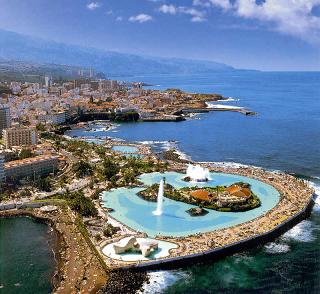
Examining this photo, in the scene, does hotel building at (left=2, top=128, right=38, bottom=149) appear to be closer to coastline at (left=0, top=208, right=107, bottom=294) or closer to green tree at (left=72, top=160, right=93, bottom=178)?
green tree at (left=72, top=160, right=93, bottom=178)

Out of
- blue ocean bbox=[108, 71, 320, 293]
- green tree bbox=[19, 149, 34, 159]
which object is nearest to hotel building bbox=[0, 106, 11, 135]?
blue ocean bbox=[108, 71, 320, 293]

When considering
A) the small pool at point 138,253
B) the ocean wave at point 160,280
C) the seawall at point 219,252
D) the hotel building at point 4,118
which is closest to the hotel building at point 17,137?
the hotel building at point 4,118

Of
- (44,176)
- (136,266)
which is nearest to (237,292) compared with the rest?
(136,266)

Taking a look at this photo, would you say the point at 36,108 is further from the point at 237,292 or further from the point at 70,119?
the point at 237,292

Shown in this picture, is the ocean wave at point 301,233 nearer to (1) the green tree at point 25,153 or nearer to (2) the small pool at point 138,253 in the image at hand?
(2) the small pool at point 138,253

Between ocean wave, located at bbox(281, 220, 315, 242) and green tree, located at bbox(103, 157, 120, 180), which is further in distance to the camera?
green tree, located at bbox(103, 157, 120, 180)

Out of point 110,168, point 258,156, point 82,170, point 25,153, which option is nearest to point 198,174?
point 110,168
